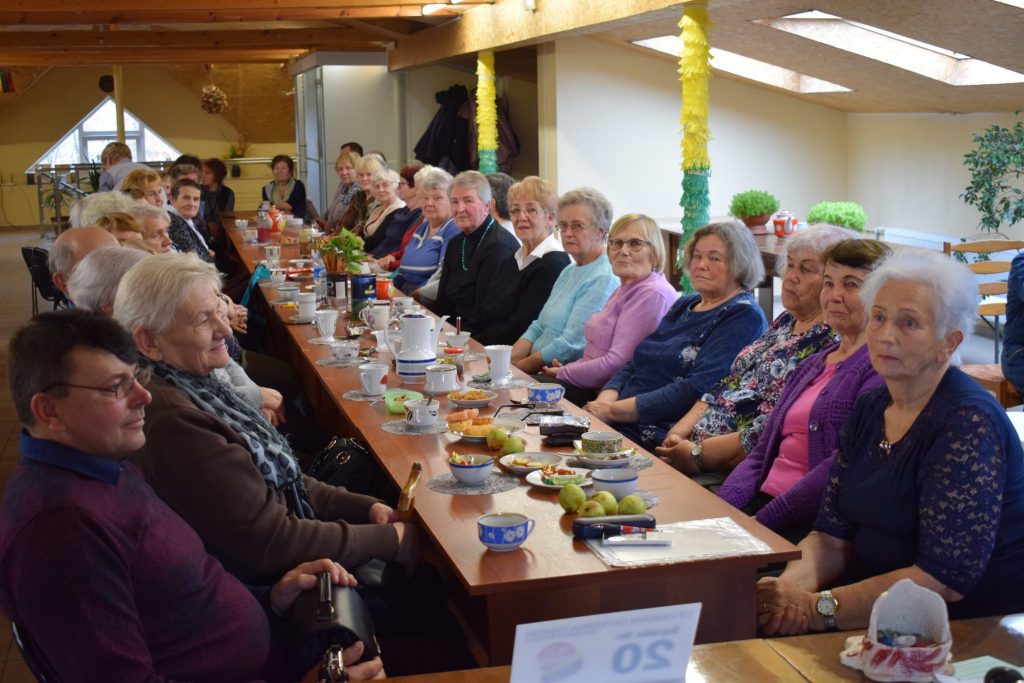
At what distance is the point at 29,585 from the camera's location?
1.63 meters

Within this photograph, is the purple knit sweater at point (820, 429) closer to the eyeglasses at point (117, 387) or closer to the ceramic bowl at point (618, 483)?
the ceramic bowl at point (618, 483)

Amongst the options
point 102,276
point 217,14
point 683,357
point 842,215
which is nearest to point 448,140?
point 217,14

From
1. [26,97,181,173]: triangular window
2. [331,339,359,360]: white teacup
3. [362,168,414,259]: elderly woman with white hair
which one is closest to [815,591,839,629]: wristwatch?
[331,339,359,360]: white teacup

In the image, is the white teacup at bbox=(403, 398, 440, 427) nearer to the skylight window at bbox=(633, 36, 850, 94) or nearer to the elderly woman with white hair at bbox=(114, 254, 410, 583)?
the elderly woman with white hair at bbox=(114, 254, 410, 583)

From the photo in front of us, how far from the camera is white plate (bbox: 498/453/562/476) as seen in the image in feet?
8.38

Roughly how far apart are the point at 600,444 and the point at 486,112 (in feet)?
27.3

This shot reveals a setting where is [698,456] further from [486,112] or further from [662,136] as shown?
[486,112]

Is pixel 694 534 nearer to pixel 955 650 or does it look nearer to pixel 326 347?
pixel 955 650

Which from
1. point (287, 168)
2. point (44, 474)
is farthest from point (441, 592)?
point (287, 168)

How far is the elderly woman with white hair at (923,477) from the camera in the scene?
2.17m

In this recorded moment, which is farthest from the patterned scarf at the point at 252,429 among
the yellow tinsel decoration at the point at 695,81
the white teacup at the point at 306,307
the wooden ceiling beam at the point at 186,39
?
the wooden ceiling beam at the point at 186,39

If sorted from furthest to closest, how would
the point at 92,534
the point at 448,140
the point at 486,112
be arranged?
the point at 448,140 < the point at 486,112 < the point at 92,534

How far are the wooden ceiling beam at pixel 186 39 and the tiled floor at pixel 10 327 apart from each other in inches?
107

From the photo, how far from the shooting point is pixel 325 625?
2.00 m
